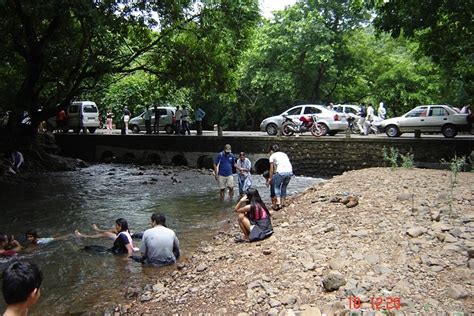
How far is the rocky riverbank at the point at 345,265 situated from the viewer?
518cm

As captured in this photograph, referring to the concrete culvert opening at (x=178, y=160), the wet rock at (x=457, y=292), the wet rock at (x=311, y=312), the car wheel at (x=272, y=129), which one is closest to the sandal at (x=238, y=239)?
the wet rock at (x=311, y=312)

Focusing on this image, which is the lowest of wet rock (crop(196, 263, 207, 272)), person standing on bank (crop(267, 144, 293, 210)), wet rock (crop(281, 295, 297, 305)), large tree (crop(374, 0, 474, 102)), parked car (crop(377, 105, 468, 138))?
wet rock (crop(196, 263, 207, 272))

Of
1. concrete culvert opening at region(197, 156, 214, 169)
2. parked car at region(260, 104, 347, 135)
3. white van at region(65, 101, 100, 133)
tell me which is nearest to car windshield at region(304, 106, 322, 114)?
parked car at region(260, 104, 347, 135)

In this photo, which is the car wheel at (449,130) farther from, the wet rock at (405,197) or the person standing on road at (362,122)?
the wet rock at (405,197)

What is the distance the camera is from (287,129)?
2169cm

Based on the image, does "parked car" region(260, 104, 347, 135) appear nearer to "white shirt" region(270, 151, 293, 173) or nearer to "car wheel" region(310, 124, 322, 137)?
"car wheel" region(310, 124, 322, 137)

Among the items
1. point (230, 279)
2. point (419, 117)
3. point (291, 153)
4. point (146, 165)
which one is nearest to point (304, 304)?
point (230, 279)

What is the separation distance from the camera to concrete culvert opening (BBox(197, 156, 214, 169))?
2389 cm

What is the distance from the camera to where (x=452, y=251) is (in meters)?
6.02

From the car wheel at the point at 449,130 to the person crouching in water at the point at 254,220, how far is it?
14.5 meters

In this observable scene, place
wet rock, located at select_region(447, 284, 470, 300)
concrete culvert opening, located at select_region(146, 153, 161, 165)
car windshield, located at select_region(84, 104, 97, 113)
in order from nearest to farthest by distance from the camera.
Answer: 1. wet rock, located at select_region(447, 284, 470, 300)
2. concrete culvert opening, located at select_region(146, 153, 161, 165)
3. car windshield, located at select_region(84, 104, 97, 113)

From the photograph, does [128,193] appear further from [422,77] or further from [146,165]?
[422,77]

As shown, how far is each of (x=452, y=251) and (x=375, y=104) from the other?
92.9 ft

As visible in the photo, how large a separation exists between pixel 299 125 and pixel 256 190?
43.1ft
